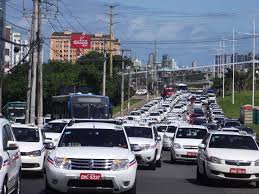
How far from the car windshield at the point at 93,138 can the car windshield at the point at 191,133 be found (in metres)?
15.7

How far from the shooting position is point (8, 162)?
12.8 m

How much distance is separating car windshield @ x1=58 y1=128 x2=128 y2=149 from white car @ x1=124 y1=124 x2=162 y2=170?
760cm

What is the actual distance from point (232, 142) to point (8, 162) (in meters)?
9.52

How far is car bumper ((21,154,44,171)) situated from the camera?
20891 mm

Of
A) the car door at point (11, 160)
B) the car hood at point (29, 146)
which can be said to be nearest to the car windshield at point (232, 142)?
the car hood at point (29, 146)

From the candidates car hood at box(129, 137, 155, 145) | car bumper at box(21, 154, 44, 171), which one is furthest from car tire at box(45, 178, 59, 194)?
car hood at box(129, 137, 155, 145)

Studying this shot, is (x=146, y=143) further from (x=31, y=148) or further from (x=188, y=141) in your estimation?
(x=31, y=148)

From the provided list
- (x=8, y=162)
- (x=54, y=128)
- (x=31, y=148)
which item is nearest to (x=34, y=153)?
(x=31, y=148)

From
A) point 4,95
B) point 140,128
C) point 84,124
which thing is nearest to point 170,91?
point 4,95

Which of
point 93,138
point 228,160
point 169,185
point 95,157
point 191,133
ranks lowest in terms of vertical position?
point 169,185

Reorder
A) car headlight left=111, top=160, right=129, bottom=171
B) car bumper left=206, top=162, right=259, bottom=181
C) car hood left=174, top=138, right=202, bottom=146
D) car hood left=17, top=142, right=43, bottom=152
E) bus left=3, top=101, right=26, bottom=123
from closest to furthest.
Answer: car headlight left=111, top=160, right=129, bottom=171, car bumper left=206, top=162, right=259, bottom=181, car hood left=17, top=142, right=43, bottom=152, car hood left=174, top=138, right=202, bottom=146, bus left=3, top=101, right=26, bottom=123

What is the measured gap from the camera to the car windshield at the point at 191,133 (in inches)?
1242

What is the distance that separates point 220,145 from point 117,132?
17.9 feet

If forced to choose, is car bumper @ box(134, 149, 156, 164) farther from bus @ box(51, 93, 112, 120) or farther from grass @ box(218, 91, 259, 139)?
grass @ box(218, 91, 259, 139)
